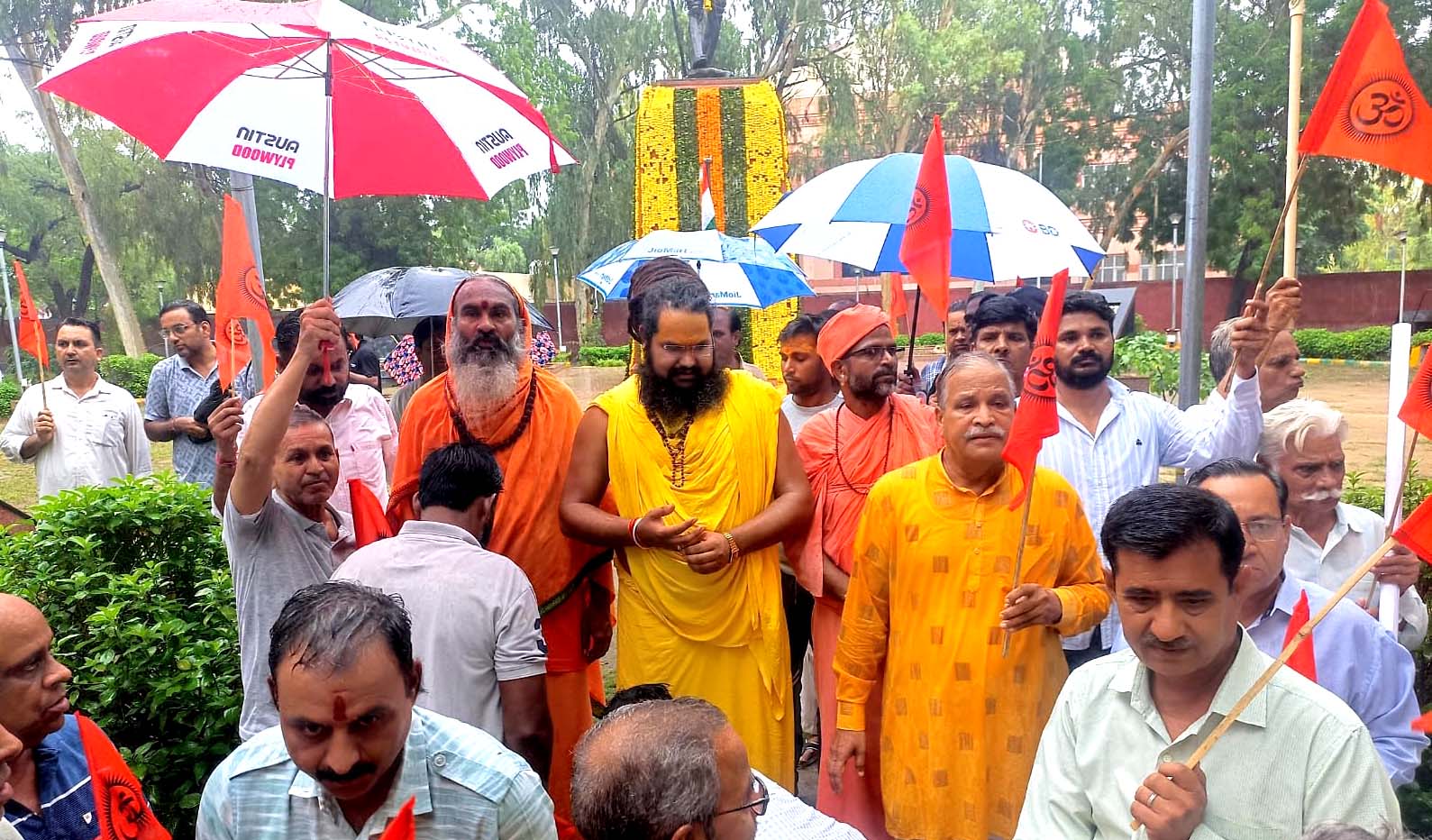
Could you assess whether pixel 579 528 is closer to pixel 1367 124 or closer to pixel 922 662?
pixel 922 662

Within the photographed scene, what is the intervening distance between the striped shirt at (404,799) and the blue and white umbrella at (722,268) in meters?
5.09

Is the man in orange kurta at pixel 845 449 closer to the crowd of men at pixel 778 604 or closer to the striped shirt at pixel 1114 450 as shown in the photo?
the crowd of men at pixel 778 604

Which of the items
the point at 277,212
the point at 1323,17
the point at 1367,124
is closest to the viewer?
the point at 1367,124

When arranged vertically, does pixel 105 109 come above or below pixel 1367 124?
above

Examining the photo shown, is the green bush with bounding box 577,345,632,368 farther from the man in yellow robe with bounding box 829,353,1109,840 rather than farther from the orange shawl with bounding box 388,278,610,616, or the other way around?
the man in yellow robe with bounding box 829,353,1109,840

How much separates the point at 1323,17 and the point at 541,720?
30.1 meters

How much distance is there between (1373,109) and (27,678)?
10.7ft

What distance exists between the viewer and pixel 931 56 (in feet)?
103

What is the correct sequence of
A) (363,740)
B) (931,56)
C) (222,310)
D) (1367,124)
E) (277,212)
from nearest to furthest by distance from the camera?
(363,740) < (1367,124) < (222,310) < (277,212) < (931,56)

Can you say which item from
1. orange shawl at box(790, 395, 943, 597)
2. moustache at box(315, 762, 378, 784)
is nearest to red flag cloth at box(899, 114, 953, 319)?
orange shawl at box(790, 395, 943, 597)

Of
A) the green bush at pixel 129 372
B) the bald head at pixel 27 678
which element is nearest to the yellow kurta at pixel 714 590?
the bald head at pixel 27 678

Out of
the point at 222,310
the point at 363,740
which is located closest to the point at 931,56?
the point at 222,310

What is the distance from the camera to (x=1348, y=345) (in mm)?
27094

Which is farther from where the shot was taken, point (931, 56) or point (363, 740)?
point (931, 56)
